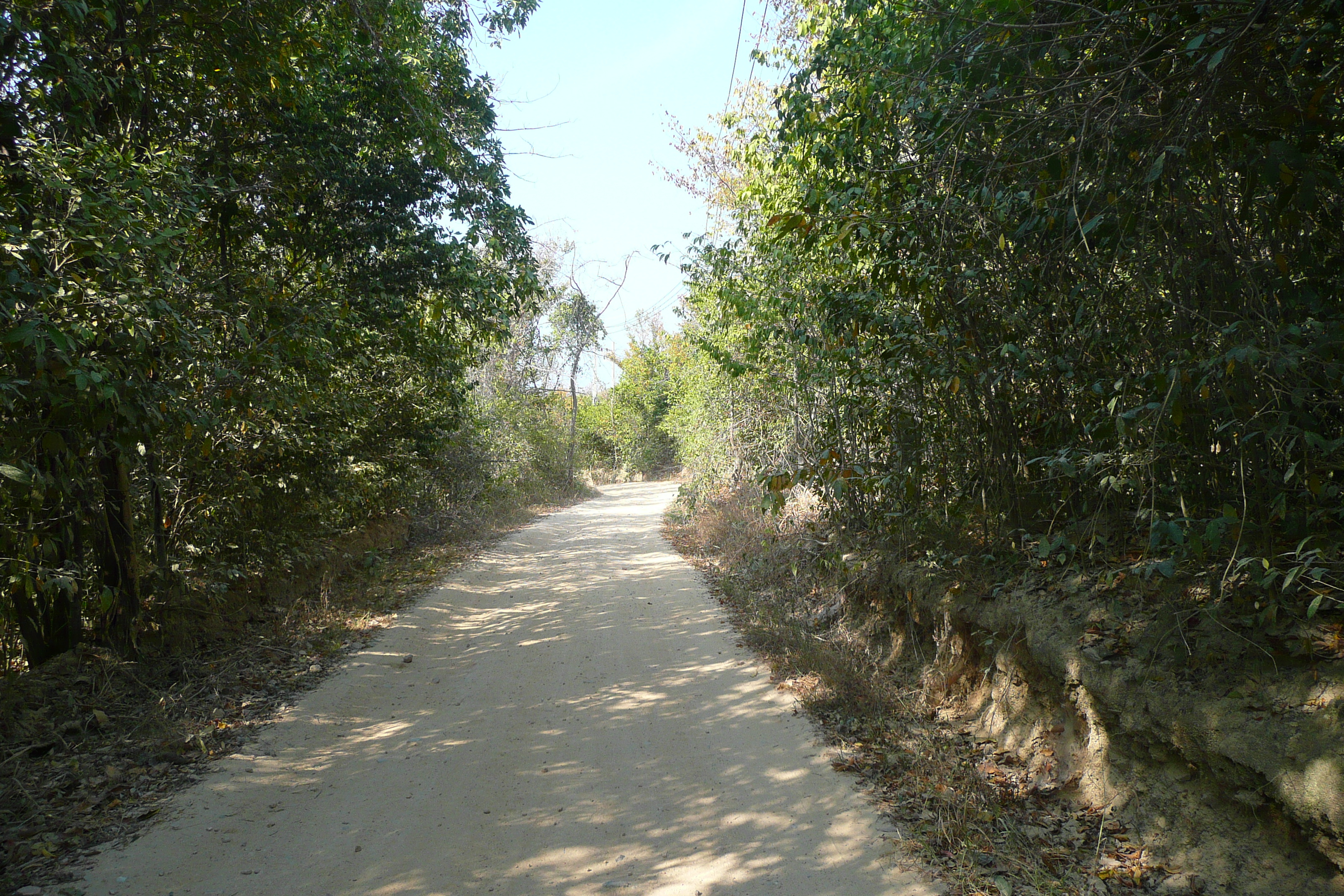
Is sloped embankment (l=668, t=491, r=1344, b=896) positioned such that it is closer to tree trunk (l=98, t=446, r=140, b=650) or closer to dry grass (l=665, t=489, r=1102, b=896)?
dry grass (l=665, t=489, r=1102, b=896)

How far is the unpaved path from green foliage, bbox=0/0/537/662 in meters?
1.61

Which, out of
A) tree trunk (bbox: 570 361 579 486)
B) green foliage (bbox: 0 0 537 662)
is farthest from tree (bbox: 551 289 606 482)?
green foliage (bbox: 0 0 537 662)

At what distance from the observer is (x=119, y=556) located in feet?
19.1

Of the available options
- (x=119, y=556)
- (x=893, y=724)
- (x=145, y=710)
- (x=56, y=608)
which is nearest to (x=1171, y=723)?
(x=893, y=724)

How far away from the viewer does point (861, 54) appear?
5633mm

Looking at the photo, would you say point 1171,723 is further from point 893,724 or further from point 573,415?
point 573,415

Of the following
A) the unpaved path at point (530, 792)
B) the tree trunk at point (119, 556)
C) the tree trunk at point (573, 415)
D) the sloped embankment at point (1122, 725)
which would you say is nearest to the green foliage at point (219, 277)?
the tree trunk at point (119, 556)

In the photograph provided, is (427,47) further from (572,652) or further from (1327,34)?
(1327,34)

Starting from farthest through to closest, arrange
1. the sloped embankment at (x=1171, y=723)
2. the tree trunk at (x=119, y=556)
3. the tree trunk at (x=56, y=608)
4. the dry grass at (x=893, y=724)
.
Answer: the tree trunk at (x=119, y=556) < the tree trunk at (x=56, y=608) < the dry grass at (x=893, y=724) < the sloped embankment at (x=1171, y=723)

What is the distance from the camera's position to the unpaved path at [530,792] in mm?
3383

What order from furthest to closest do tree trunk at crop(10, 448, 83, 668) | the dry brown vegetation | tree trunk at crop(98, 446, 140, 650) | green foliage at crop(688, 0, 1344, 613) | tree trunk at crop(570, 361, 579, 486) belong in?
tree trunk at crop(570, 361, 579, 486), tree trunk at crop(98, 446, 140, 650), tree trunk at crop(10, 448, 83, 668), the dry brown vegetation, green foliage at crop(688, 0, 1344, 613)

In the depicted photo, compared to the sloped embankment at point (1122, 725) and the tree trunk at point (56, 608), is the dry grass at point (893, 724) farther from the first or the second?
the tree trunk at point (56, 608)

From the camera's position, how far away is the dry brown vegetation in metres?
3.79

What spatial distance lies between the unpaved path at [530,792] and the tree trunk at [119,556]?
163 centimetres
